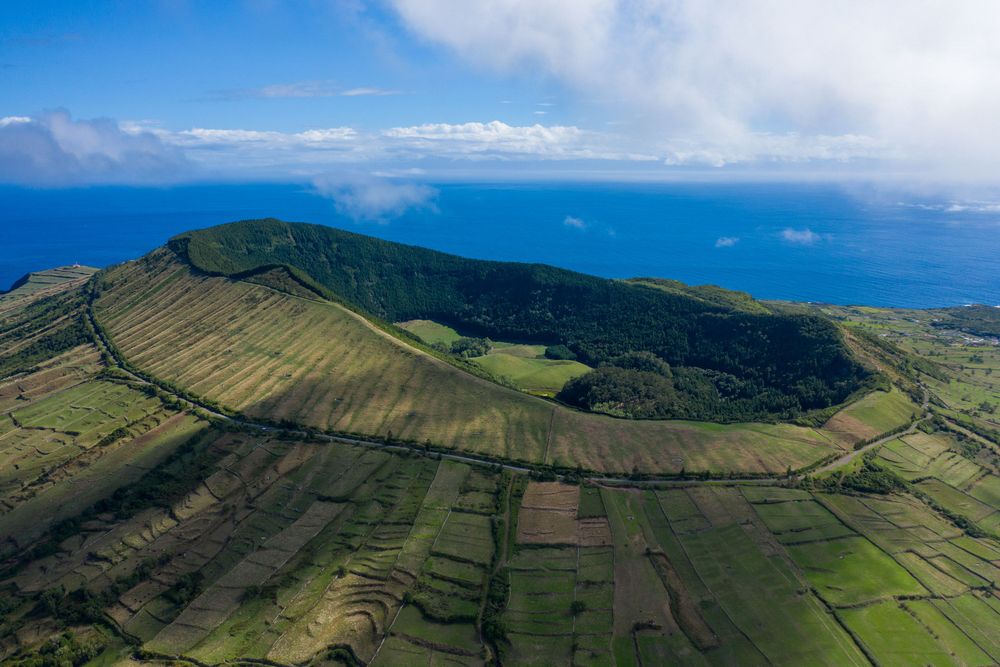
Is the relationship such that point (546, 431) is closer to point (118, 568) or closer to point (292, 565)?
point (292, 565)

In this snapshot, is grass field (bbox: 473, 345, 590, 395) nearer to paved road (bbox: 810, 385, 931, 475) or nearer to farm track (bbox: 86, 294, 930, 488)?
farm track (bbox: 86, 294, 930, 488)

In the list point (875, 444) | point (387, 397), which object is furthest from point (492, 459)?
point (875, 444)

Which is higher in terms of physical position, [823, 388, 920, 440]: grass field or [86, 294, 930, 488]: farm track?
[823, 388, 920, 440]: grass field

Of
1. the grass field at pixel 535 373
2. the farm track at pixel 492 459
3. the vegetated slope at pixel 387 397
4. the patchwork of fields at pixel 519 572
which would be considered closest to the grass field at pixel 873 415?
the farm track at pixel 492 459

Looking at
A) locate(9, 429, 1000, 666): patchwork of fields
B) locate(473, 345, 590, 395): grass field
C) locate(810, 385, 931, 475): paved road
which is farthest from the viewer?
locate(473, 345, 590, 395): grass field

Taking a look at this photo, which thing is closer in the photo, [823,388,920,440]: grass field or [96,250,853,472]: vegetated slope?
[96,250,853,472]: vegetated slope

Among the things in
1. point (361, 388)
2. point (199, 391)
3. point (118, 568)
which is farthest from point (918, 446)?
point (199, 391)

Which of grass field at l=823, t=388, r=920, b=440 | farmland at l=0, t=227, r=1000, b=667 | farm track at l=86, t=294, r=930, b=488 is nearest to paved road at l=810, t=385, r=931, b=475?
farm track at l=86, t=294, r=930, b=488

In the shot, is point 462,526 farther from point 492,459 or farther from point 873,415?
point 873,415

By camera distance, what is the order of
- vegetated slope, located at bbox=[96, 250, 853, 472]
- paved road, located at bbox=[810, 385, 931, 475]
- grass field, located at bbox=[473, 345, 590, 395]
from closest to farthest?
paved road, located at bbox=[810, 385, 931, 475]
vegetated slope, located at bbox=[96, 250, 853, 472]
grass field, located at bbox=[473, 345, 590, 395]

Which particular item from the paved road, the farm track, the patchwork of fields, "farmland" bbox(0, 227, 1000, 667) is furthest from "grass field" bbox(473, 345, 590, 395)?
the paved road
